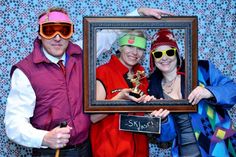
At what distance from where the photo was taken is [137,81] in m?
1.70

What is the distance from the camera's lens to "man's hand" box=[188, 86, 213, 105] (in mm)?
1653

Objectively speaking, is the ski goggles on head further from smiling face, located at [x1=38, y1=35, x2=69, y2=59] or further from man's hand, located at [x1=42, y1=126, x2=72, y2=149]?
man's hand, located at [x1=42, y1=126, x2=72, y2=149]

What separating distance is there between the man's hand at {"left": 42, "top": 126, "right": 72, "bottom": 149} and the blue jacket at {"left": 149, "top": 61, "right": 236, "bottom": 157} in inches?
15.4

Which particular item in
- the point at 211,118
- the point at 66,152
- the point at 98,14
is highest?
the point at 98,14

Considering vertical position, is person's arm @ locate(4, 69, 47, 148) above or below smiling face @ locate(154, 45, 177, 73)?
below

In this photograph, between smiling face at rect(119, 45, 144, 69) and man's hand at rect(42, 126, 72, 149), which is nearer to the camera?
man's hand at rect(42, 126, 72, 149)

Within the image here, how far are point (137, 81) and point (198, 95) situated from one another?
0.25 m

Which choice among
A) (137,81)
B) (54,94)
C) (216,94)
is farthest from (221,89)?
(54,94)

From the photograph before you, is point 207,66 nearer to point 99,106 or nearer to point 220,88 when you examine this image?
point 220,88

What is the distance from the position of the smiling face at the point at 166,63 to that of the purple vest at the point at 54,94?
0.33 metres

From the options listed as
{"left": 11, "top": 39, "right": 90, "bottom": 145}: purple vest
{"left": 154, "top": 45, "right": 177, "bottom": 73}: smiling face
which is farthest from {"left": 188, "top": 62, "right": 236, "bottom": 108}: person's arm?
{"left": 11, "top": 39, "right": 90, "bottom": 145}: purple vest


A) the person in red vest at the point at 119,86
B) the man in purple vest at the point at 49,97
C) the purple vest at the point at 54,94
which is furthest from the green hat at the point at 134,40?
the purple vest at the point at 54,94

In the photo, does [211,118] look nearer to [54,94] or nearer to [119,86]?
[119,86]

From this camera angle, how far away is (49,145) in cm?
160
